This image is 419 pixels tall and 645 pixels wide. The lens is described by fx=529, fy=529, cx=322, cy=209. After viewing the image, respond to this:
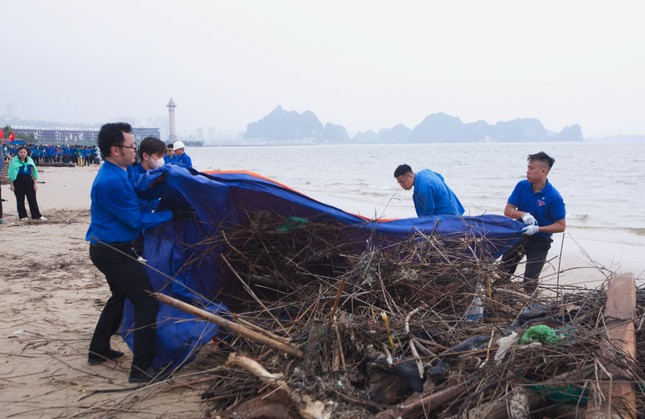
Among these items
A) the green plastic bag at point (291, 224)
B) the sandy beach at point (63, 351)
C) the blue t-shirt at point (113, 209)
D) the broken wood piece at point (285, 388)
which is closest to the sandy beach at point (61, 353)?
the sandy beach at point (63, 351)

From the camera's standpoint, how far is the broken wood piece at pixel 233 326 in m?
2.88

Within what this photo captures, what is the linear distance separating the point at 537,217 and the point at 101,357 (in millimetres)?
3995

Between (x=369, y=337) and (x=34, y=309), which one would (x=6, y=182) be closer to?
(x=34, y=309)

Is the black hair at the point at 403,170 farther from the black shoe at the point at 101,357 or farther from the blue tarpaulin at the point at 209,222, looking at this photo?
the black shoe at the point at 101,357

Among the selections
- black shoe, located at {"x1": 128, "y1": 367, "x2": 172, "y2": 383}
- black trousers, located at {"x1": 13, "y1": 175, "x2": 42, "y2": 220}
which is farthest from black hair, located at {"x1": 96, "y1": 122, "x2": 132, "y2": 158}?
black trousers, located at {"x1": 13, "y1": 175, "x2": 42, "y2": 220}

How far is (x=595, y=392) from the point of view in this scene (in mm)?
2291

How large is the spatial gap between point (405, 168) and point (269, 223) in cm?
188

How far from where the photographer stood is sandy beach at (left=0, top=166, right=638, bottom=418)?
3.30 m

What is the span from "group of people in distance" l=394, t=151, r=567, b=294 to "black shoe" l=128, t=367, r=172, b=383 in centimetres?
284

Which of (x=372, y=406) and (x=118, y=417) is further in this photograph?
(x=118, y=417)

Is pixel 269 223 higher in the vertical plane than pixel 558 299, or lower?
higher

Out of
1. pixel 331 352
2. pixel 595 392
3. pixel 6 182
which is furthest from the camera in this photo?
pixel 6 182

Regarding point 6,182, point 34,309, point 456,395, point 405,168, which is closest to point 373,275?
point 456,395

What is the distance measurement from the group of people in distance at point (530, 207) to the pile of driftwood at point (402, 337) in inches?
27.2
